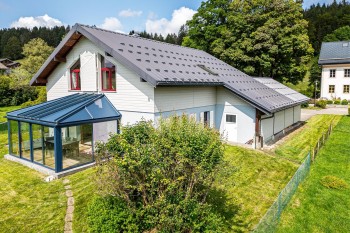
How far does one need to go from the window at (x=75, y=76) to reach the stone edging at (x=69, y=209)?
7.00m

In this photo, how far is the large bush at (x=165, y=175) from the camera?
630 centimetres

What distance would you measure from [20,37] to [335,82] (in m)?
121

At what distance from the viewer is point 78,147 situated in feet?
40.7

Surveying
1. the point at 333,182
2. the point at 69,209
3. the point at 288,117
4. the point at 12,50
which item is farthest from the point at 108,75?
the point at 12,50

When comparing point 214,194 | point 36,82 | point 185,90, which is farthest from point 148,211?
point 36,82

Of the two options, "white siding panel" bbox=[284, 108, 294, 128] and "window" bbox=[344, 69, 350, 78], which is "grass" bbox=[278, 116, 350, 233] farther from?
"window" bbox=[344, 69, 350, 78]

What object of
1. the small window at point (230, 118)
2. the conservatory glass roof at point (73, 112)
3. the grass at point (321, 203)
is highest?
the conservatory glass roof at point (73, 112)

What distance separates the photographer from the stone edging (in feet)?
25.4

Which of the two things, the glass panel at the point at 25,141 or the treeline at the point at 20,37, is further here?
the treeline at the point at 20,37

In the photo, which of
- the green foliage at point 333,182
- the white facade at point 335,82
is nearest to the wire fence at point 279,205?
the green foliage at point 333,182

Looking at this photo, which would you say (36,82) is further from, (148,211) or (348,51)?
(348,51)

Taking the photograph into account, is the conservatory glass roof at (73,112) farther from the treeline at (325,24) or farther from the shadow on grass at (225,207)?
the treeline at (325,24)

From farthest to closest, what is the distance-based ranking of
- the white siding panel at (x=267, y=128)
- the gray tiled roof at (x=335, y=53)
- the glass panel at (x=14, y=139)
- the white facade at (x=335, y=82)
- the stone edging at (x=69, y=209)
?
the white facade at (x=335, y=82)
the gray tiled roof at (x=335, y=53)
the white siding panel at (x=267, y=128)
the glass panel at (x=14, y=139)
the stone edging at (x=69, y=209)

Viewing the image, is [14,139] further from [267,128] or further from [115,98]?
[267,128]
